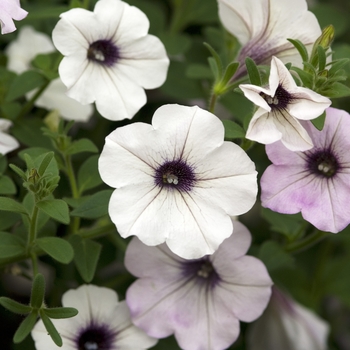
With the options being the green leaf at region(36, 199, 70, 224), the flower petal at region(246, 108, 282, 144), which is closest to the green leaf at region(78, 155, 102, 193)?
the green leaf at region(36, 199, 70, 224)

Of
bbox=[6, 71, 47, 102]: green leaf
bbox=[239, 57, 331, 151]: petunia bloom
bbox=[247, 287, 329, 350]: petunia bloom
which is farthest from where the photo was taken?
bbox=[247, 287, 329, 350]: petunia bloom

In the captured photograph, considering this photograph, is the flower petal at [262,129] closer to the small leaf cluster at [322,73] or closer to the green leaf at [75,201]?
the small leaf cluster at [322,73]

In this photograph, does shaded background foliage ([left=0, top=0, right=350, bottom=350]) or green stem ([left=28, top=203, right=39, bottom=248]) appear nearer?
green stem ([left=28, top=203, right=39, bottom=248])

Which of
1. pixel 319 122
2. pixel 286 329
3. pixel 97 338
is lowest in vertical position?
pixel 286 329

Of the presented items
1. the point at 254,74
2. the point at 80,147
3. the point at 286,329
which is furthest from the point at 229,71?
the point at 286,329

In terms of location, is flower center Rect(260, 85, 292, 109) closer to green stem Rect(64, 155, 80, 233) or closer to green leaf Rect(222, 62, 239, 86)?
green leaf Rect(222, 62, 239, 86)

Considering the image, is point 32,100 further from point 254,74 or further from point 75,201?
point 254,74

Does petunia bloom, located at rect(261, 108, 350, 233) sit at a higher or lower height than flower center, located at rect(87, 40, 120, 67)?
lower
